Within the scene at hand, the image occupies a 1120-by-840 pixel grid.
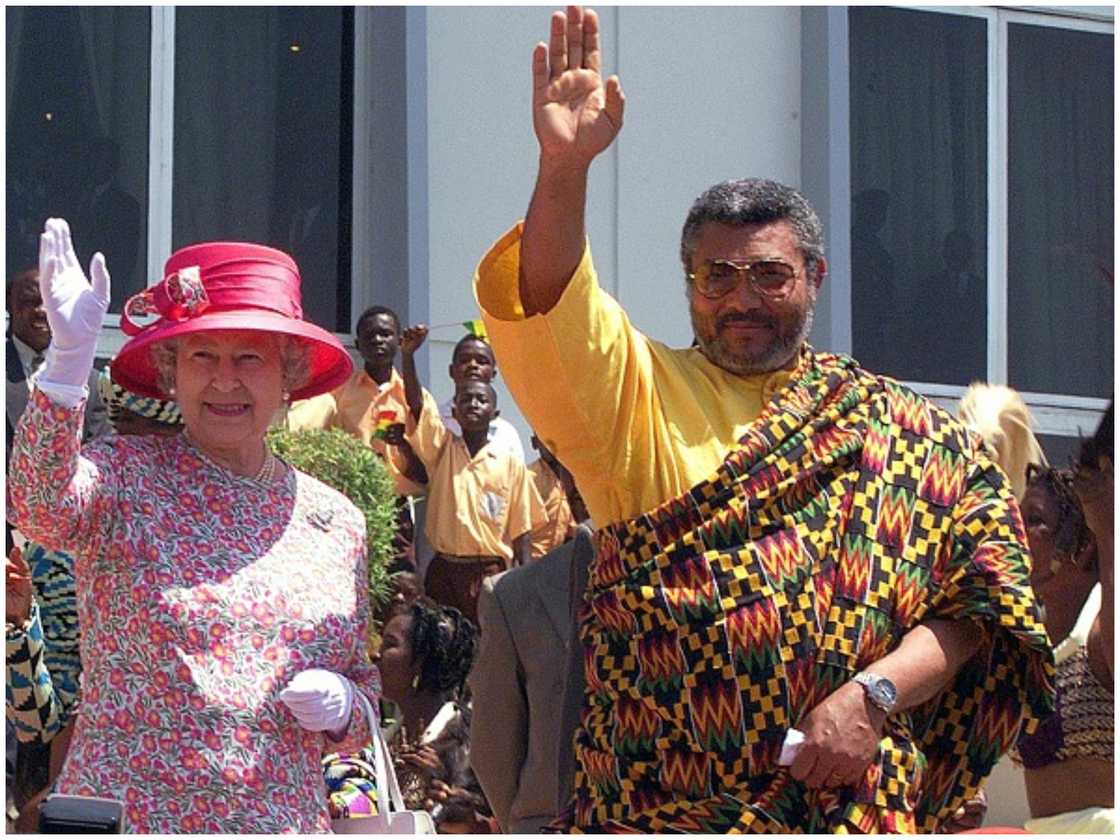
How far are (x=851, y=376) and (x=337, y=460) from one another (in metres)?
2.87

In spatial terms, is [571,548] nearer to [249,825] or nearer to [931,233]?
[249,825]

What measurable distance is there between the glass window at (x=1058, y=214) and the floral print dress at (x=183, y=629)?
8.21m

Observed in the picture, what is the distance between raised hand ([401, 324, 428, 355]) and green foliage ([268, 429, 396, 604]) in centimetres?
233

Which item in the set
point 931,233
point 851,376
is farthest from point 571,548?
point 931,233

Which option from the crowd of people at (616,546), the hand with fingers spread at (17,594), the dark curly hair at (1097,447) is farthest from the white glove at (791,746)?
the hand with fingers spread at (17,594)

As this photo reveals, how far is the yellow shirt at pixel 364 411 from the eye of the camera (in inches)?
380

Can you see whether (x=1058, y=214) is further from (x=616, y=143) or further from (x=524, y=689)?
(x=524, y=689)

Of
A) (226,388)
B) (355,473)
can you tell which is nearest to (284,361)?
(226,388)

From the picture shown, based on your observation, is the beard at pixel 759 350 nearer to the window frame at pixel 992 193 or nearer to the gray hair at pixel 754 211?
the gray hair at pixel 754 211

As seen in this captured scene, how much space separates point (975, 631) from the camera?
4.88m

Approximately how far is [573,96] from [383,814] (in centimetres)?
149

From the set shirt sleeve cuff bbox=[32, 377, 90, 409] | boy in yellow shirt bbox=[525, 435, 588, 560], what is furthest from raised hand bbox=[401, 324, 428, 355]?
shirt sleeve cuff bbox=[32, 377, 90, 409]

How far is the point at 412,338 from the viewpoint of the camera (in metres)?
10.2

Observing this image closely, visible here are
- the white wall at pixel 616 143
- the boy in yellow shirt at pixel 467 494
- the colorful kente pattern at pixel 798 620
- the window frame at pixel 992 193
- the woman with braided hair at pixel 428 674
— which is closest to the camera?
the colorful kente pattern at pixel 798 620
